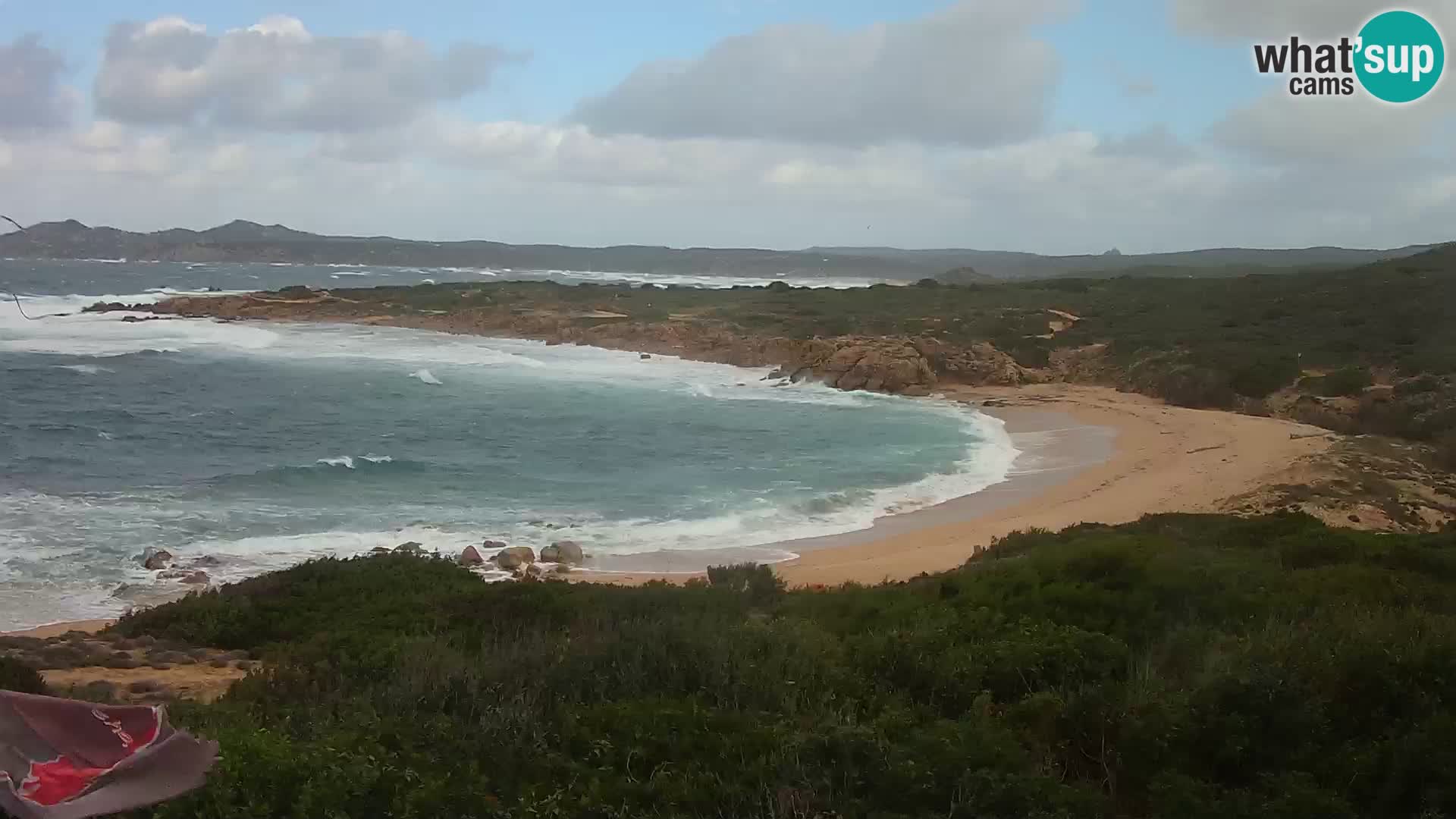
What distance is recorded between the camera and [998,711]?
5738 millimetres

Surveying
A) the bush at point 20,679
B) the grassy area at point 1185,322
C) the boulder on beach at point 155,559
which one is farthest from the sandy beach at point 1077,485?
the bush at point 20,679

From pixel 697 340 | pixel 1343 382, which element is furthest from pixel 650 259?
pixel 1343 382

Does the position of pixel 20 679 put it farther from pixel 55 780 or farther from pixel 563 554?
pixel 563 554

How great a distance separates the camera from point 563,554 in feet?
50.2

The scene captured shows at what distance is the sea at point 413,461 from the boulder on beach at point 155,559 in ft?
0.44

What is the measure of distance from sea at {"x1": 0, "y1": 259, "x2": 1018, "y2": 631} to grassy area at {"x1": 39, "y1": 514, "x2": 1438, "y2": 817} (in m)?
7.22

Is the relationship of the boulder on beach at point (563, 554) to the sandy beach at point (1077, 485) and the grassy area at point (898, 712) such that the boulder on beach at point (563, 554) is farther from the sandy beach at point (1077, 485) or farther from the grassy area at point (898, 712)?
the grassy area at point (898, 712)

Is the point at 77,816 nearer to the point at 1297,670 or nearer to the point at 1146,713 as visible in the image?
the point at 1146,713

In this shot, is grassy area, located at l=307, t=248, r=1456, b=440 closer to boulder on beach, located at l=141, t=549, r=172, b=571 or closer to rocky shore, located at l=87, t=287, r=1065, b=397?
rocky shore, located at l=87, t=287, r=1065, b=397

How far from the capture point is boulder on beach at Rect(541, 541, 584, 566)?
49.7 feet

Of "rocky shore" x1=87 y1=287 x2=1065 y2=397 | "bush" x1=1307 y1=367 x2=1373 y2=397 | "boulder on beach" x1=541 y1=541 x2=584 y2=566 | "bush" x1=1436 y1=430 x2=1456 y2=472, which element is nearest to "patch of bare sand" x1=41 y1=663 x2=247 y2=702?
"boulder on beach" x1=541 y1=541 x2=584 y2=566

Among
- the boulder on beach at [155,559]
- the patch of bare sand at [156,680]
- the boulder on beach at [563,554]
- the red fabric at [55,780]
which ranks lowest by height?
the boulder on beach at [563,554]

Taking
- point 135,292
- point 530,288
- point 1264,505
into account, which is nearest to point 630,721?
point 1264,505

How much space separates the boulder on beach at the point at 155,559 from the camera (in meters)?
13.8
